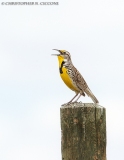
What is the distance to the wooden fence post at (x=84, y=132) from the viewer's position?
5035 mm

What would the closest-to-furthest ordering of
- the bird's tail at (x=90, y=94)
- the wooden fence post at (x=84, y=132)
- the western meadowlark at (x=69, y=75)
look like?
the wooden fence post at (x=84, y=132) → the bird's tail at (x=90, y=94) → the western meadowlark at (x=69, y=75)

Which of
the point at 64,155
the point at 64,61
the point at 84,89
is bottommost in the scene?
the point at 64,155

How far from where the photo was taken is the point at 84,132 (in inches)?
199

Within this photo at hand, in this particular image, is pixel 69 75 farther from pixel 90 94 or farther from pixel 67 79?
pixel 90 94

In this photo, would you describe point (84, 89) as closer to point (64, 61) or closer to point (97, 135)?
point (64, 61)

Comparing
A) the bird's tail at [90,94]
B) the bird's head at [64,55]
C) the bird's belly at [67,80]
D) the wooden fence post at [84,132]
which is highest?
the bird's head at [64,55]

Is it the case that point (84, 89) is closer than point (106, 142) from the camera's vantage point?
No

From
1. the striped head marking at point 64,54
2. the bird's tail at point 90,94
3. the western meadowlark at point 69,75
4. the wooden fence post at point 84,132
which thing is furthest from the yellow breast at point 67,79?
the wooden fence post at point 84,132

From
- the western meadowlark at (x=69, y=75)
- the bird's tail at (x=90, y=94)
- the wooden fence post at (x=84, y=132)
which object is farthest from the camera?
the western meadowlark at (x=69, y=75)

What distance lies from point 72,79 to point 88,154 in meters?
3.83

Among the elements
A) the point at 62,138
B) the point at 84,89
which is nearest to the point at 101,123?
the point at 62,138

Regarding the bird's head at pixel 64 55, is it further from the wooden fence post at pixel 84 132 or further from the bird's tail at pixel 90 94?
the wooden fence post at pixel 84 132

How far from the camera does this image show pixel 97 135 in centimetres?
505

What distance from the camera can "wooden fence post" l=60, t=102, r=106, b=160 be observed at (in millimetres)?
5035
